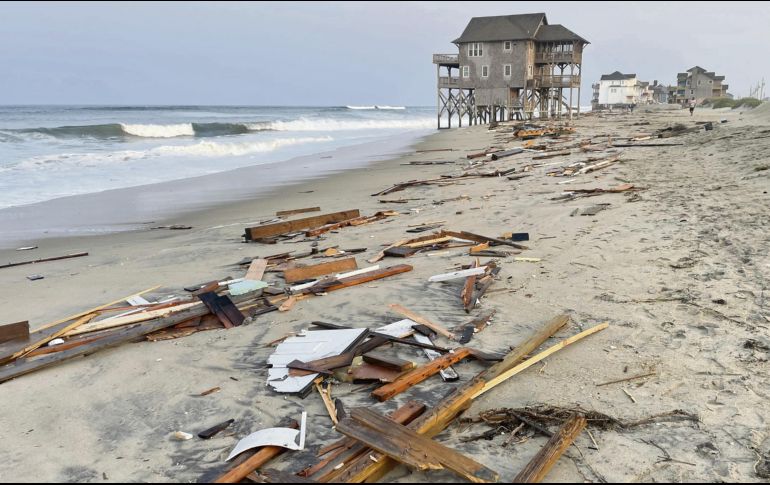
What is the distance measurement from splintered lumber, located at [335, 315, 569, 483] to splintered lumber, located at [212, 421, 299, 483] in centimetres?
49

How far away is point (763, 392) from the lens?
345 centimetres

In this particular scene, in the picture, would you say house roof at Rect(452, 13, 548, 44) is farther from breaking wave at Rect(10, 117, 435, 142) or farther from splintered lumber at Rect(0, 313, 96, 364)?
splintered lumber at Rect(0, 313, 96, 364)

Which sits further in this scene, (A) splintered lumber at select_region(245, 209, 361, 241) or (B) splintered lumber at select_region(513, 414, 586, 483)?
(A) splintered lumber at select_region(245, 209, 361, 241)

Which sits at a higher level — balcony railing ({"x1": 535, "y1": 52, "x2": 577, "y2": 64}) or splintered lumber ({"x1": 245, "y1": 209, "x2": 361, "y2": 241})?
balcony railing ({"x1": 535, "y1": 52, "x2": 577, "y2": 64})

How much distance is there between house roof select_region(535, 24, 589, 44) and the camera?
1875 inches

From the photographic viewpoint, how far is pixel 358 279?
20.2 ft

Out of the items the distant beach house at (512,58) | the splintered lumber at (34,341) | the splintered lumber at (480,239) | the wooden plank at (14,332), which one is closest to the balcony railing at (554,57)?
the distant beach house at (512,58)

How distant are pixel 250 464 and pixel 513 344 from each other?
238 cm

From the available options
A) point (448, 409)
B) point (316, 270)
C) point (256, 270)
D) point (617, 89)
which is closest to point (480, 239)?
point (316, 270)

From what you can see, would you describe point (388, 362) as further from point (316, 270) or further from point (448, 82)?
point (448, 82)

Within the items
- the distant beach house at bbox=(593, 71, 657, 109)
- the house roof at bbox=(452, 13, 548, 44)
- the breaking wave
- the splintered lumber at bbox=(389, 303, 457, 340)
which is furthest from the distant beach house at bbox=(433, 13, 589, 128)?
the distant beach house at bbox=(593, 71, 657, 109)

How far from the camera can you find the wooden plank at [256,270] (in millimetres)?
6459

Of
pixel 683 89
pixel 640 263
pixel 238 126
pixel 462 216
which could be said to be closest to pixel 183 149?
pixel 238 126

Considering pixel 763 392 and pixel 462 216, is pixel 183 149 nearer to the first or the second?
pixel 462 216
